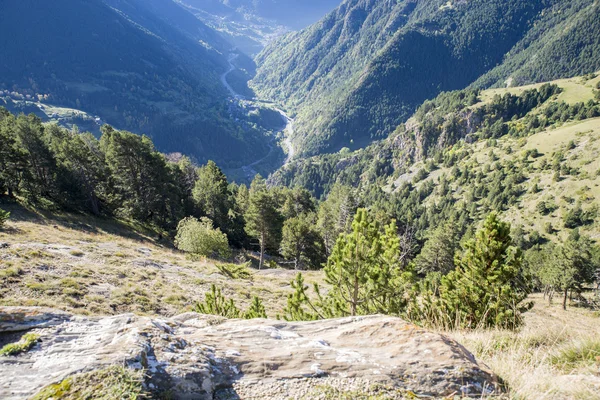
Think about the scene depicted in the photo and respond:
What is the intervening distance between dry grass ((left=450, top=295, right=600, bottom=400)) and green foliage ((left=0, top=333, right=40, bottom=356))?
611 cm

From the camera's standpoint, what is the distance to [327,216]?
6234 cm

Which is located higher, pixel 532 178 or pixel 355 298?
pixel 532 178

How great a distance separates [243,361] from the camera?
175 inches

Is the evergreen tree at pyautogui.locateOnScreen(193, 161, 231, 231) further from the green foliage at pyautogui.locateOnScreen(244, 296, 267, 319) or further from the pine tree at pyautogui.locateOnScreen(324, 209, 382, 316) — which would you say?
the pine tree at pyautogui.locateOnScreen(324, 209, 382, 316)

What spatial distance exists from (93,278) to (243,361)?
15.7m

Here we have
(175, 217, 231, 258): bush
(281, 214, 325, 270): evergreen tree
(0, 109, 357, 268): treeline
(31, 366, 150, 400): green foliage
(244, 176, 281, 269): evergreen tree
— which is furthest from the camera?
(281, 214, 325, 270): evergreen tree

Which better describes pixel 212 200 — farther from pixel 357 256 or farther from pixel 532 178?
pixel 532 178

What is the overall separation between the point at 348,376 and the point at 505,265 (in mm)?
11448

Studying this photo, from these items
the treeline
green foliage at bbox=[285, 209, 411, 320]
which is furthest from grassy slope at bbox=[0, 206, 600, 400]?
the treeline

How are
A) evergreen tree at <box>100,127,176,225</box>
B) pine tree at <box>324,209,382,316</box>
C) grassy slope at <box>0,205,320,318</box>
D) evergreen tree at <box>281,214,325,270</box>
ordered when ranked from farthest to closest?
evergreen tree at <box>281,214,325,270</box>
evergreen tree at <box>100,127,176,225</box>
grassy slope at <box>0,205,320,318</box>
pine tree at <box>324,209,382,316</box>

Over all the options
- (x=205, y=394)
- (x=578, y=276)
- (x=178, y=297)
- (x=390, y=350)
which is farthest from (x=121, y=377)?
(x=578, y=276)

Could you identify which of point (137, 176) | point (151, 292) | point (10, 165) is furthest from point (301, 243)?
point (10, 165)

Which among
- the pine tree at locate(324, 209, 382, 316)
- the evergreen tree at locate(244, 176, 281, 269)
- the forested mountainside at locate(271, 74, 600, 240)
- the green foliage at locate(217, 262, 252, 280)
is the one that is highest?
the forested mountainside at locate(271, 74, 600, 240)

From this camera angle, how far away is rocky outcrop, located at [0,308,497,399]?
139 inches
